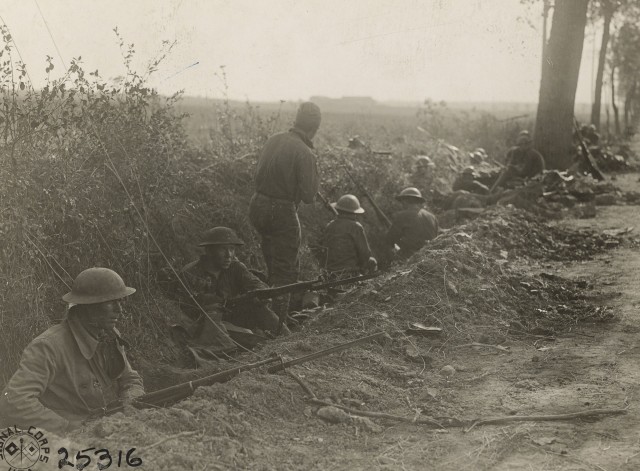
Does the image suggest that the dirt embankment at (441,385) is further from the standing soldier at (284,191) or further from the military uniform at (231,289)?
the standing soldier at (284,191)

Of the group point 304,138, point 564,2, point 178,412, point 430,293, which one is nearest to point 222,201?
point 304,138

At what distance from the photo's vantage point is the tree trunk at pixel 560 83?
15844mm

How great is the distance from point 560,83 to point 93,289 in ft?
48.4

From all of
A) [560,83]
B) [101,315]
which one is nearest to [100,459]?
[101,315]

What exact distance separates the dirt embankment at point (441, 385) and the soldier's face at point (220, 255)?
106 cm

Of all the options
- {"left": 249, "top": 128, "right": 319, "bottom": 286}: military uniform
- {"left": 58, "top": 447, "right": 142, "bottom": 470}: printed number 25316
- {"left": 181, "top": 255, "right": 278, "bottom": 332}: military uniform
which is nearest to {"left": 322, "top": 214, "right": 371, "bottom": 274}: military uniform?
{"left": 249, "top": 128, "right": 319, "bottom": 286}: military uniform

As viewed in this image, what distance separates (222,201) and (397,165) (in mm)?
7363

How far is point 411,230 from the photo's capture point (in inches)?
396

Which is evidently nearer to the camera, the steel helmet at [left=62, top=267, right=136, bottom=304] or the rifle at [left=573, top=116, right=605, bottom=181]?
the steel helmet at [left=62, top=267, right=136, bottom=304]

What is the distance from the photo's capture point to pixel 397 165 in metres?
15.6

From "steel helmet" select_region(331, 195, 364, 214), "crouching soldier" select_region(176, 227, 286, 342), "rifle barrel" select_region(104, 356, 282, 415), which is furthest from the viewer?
"steel helmet" select_region(331, 195, 364, 214)

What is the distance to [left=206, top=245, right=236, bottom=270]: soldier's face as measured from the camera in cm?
689

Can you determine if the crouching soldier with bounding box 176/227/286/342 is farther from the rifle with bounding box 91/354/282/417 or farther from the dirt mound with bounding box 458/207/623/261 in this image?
the dirt mound with bounding box 458/207/623/261

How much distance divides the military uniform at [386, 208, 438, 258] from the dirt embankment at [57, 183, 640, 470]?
877 mm
